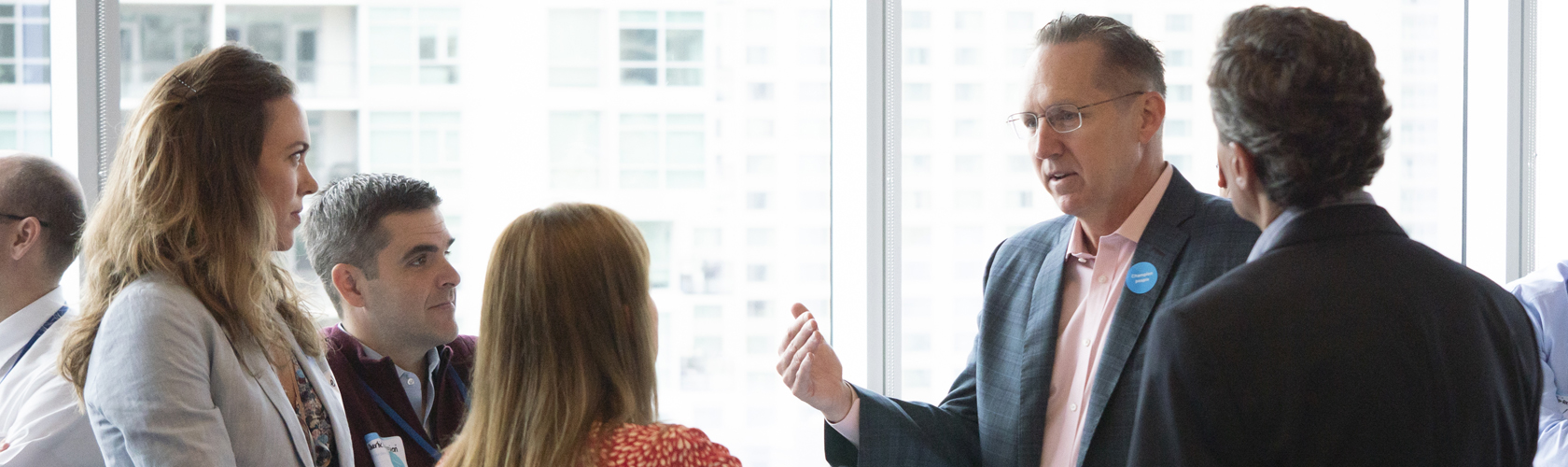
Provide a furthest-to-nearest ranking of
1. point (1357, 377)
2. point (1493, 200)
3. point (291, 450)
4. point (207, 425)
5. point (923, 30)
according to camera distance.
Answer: point (1493, 200) → point (923, 30) → point (291, 450) → point (207, 425) → point (1357, 377)

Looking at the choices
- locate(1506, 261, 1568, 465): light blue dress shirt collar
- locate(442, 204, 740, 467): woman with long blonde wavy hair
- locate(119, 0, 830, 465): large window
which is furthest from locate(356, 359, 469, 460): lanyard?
locate(1506, 261, 1568, 465): light blue dress shirt collar

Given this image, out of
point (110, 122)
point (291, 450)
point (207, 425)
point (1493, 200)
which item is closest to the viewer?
point (207, 425)

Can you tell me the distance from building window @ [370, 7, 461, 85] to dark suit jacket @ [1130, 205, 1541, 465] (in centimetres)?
246

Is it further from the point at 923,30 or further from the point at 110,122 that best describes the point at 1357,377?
the point at 110,122

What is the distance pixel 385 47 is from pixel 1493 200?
3505 mm

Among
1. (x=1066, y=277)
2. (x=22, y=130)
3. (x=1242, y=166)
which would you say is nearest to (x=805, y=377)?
(x=1066, y=277)

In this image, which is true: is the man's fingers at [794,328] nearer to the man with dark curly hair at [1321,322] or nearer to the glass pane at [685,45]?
the man with dark curly hair at [1321,322]

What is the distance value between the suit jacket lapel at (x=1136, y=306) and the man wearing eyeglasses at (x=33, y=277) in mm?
1604

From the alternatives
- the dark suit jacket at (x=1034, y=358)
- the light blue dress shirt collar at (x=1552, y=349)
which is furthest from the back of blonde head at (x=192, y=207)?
the light blue dress shirt collar at (x=1552, y=349)

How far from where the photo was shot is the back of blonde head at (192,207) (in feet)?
4.49

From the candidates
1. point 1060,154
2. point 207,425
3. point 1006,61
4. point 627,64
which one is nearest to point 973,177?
point 1006,61

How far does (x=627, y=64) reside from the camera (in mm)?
3043

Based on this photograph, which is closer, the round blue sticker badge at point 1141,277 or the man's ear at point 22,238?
the round blue sticker badge at point 1141,277

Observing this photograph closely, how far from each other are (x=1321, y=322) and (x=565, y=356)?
0.84 m
